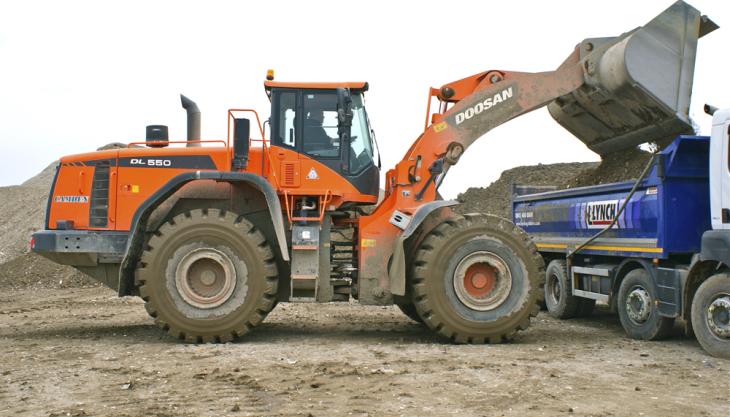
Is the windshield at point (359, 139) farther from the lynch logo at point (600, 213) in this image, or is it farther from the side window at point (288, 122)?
the lynch logo at point (600, 213)

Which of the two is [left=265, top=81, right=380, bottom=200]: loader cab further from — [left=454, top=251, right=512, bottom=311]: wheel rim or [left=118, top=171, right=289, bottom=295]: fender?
[left=454, top=251, right=512, bottom=311]: wheel rim

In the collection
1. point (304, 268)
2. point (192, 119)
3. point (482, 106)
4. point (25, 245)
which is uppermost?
point (482, 106)

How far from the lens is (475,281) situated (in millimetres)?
9211

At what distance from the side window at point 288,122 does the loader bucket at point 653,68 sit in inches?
163

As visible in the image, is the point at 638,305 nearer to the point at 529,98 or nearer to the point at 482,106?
the point at 529,98

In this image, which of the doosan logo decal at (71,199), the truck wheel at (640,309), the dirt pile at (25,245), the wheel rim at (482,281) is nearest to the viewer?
the wheel rim at (482,281)

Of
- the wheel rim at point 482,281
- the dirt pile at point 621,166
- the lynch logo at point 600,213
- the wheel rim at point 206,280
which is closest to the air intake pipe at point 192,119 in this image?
the wheel rim at point 206,280

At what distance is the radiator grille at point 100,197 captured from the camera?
9789 millimetres

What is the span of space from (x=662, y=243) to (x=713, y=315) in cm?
119

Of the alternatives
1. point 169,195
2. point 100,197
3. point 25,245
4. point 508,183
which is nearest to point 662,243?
point 169,195

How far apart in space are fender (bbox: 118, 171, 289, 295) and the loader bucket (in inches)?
189

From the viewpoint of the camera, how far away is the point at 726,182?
26.8 feet

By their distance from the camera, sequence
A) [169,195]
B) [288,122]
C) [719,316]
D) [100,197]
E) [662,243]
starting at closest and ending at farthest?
[719,316] < [662,243] < [169,195] < [288,122] < [100,197]

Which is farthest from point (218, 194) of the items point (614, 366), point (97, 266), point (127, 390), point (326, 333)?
point (614, 366)
